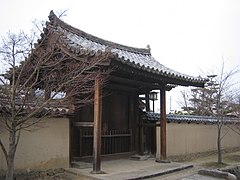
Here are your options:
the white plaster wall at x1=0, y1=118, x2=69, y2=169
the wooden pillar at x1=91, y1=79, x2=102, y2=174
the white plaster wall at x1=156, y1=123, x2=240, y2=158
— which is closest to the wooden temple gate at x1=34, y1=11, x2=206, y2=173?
the wooden pillar at x1=91, y1=79, x2=102, y2=174

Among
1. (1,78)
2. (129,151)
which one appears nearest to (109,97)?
(129,151)

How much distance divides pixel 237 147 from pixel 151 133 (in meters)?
9.81

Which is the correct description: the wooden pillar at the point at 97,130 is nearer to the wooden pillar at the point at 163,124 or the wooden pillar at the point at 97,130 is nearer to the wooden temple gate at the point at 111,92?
the wooden temple gate at the point at 111,92

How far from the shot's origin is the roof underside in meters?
8.98

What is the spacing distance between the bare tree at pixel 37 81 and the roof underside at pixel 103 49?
34cm

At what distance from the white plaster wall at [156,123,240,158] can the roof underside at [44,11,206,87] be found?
3.14 meters

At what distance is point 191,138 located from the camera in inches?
631

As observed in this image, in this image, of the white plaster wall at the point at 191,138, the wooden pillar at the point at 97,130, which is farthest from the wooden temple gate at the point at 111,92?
the white plaster wall at the point at 191,138

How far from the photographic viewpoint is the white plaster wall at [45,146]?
860 cm

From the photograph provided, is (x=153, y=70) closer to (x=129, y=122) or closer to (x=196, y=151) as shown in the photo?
(x=129, y=122)

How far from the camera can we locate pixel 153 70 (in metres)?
10.4

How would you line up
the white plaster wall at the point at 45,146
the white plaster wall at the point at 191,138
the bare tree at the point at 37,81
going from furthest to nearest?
the white plaster wall at the point at 191,138, the white plaster wall at the point at 45,146, the bare tree at the point at 37,81

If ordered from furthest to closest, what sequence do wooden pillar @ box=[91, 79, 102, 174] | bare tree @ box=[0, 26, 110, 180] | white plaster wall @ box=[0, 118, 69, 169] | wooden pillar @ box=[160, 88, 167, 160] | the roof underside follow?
wooden pillar @ box=[160, 88, 167, 160]
wooden pillar @ box=[91, 79, 102, 174]
the roof underside
white plaster wall @ box=[0, 118, 69, 169]
bare tree @ box=[0, 26, 110, 180]

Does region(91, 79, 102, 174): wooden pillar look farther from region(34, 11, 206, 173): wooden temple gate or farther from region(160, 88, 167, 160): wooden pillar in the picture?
region(160, 88, 167, 160): wooden pillar
